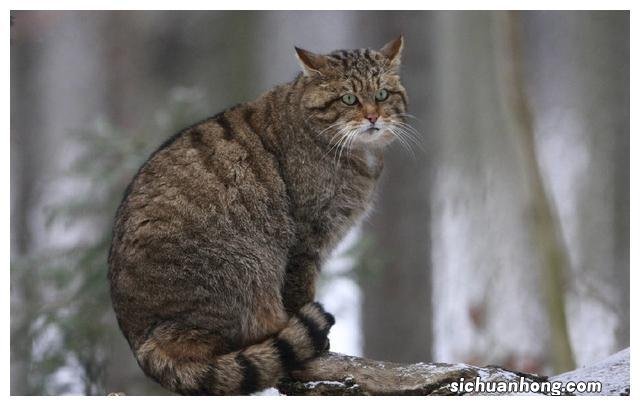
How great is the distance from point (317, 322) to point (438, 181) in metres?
3.29

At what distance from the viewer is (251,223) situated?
361cm

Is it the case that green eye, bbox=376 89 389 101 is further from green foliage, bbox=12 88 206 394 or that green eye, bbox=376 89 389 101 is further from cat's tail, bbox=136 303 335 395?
green foliage, bbox=12 88 206 394

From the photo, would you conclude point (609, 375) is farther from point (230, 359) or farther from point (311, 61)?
point (311, 61)

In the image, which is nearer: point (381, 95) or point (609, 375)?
point (609, 375)

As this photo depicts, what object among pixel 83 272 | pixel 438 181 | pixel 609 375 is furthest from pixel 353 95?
pixel 438 181

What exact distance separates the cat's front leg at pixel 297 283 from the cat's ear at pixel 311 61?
0.79 m

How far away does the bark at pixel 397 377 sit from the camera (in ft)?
11.6

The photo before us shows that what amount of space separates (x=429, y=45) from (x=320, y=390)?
361cm

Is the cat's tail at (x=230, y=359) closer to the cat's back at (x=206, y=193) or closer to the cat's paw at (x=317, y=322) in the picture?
the cat's paw at (x=317, y=322)

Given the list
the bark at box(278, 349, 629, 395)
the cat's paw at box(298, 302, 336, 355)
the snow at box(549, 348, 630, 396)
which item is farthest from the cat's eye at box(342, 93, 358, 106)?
the snow at box(549, 348, 630, 396)

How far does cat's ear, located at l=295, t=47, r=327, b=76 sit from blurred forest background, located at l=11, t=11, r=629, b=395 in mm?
1745

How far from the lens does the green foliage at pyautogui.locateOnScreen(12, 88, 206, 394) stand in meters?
4.96

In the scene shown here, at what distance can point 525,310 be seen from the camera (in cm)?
651
